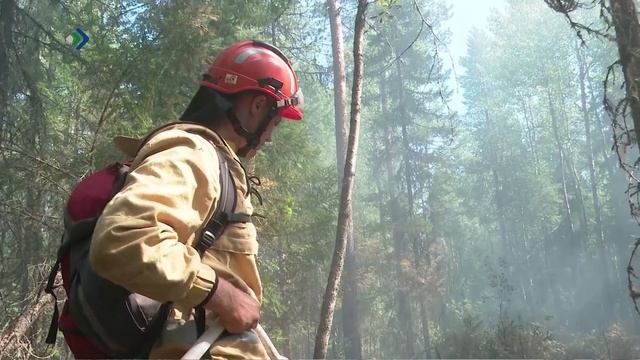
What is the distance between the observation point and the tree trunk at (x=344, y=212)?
15.3ft

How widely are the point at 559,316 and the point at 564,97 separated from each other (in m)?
18.3

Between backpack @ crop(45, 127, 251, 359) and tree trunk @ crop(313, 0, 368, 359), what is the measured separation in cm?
310

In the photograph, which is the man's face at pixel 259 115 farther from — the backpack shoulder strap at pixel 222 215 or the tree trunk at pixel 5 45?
the tree trunk at pixel 5 45

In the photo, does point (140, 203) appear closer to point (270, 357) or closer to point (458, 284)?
point (270, 357)

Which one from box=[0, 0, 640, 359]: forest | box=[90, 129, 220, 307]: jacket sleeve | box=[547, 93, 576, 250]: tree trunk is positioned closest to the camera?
box=[90, 129, 220, 307]: jacket sleeve

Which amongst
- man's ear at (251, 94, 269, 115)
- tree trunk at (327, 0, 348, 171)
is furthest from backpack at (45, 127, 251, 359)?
tree trunk at (327, 0, 348, 171)

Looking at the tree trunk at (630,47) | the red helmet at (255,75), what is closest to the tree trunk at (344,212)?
the tree trunk at (630,47)

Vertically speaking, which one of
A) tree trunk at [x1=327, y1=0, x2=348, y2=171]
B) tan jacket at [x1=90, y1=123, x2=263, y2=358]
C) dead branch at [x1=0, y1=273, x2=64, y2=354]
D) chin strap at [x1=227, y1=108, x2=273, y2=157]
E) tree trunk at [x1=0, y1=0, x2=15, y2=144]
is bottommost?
dead branch at [x1=0, y1=273, x2=64, y2=354]

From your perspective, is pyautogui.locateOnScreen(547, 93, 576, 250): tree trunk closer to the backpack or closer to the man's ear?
the man's ear

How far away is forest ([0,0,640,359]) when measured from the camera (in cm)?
702

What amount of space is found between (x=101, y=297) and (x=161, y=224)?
0.27m

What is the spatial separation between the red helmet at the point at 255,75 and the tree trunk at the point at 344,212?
264 centimetres


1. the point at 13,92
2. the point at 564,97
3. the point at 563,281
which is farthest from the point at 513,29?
the point at 13,92

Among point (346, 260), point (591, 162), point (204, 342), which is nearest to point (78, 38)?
point (204, 342)
